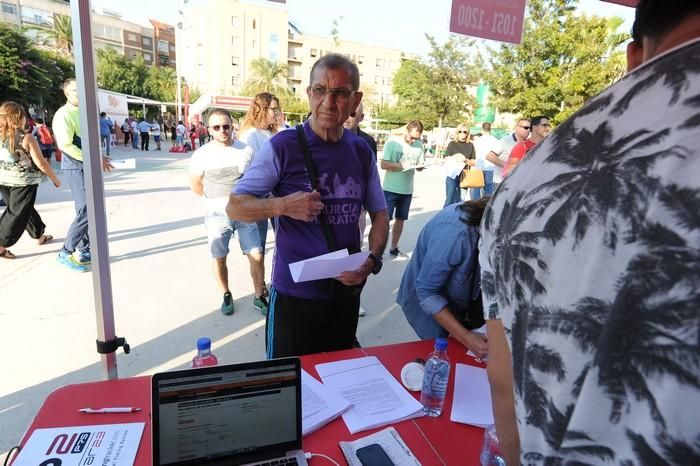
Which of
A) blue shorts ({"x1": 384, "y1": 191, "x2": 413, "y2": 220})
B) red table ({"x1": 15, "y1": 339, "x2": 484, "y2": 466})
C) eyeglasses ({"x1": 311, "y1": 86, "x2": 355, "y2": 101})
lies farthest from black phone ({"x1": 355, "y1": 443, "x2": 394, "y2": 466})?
blue shorts ({"x1": 384, "y1": 191, "x2": 413, "y2": 220})

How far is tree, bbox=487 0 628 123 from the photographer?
56.7 ft

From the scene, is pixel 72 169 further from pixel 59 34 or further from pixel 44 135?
pixel 59 34

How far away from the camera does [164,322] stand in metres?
3.41

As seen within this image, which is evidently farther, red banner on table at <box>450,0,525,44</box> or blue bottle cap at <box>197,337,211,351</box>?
red banner on table at <box>450,0,525,44</box>

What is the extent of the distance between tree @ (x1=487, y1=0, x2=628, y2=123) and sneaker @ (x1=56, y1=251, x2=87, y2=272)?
18.4m

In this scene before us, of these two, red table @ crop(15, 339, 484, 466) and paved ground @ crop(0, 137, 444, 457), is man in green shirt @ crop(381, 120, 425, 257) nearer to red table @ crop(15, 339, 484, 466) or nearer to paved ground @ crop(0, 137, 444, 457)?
paved ground @ crop(0, 137, 444, 457)

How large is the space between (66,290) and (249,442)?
364cm

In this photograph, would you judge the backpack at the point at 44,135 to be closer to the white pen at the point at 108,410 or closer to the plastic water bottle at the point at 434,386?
the white pen at the point at 108,410

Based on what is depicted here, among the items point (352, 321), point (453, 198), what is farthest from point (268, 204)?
point (453, 198)

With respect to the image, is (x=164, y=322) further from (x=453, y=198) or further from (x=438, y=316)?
(x=453, y=198)

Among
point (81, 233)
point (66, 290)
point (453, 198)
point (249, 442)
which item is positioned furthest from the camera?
point (453, 198)

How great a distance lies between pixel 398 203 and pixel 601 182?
465cm

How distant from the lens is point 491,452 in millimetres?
1175

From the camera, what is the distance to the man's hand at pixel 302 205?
5.41 feet
